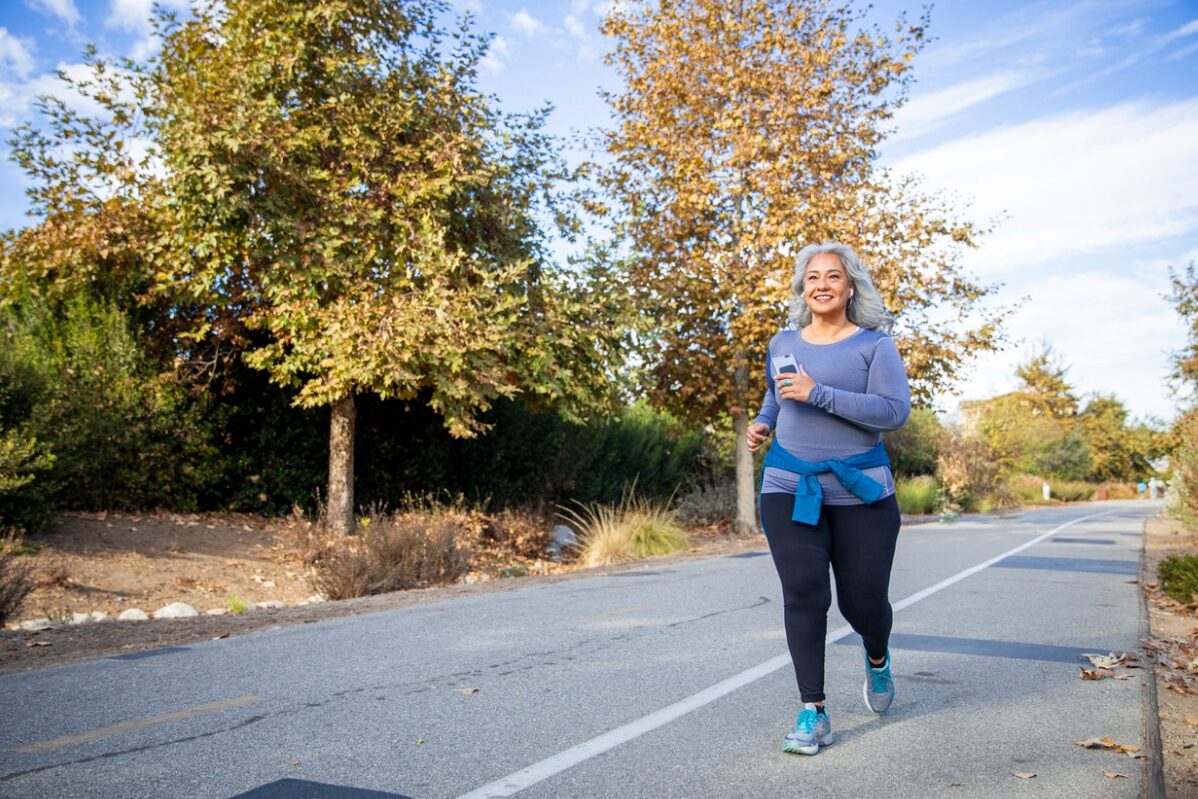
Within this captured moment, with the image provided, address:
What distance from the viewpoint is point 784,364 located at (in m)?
4.18

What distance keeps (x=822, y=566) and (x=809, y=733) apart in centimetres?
67

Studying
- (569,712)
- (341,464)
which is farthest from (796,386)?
(341,464)

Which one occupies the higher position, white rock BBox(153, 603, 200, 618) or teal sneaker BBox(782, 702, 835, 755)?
teal sneaker BBox(782, 702, 835, 755)

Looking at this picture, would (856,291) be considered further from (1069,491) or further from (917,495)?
(1069,491)

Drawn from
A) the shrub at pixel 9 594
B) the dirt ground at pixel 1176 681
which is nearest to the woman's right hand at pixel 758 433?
the dirt ground at pixel 1176 681

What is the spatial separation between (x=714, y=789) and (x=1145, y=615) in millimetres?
6338

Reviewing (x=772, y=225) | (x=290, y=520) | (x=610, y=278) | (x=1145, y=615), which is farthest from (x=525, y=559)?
(x=1145, y=615)

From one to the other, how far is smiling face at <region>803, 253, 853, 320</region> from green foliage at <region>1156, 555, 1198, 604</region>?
6.92m

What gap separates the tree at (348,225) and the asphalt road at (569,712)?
236 inches

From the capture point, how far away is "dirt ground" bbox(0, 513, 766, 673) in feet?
23.1

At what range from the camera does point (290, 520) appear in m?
14.8

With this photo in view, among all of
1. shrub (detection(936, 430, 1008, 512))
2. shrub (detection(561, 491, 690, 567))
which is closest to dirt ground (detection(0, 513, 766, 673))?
shrub (detection(561, 491, 690, 567))

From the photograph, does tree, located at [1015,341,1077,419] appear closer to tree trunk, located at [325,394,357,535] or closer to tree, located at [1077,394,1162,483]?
tree, located at [1077,394,1162,483]

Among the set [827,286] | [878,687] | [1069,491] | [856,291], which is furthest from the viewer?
[1069,491]
